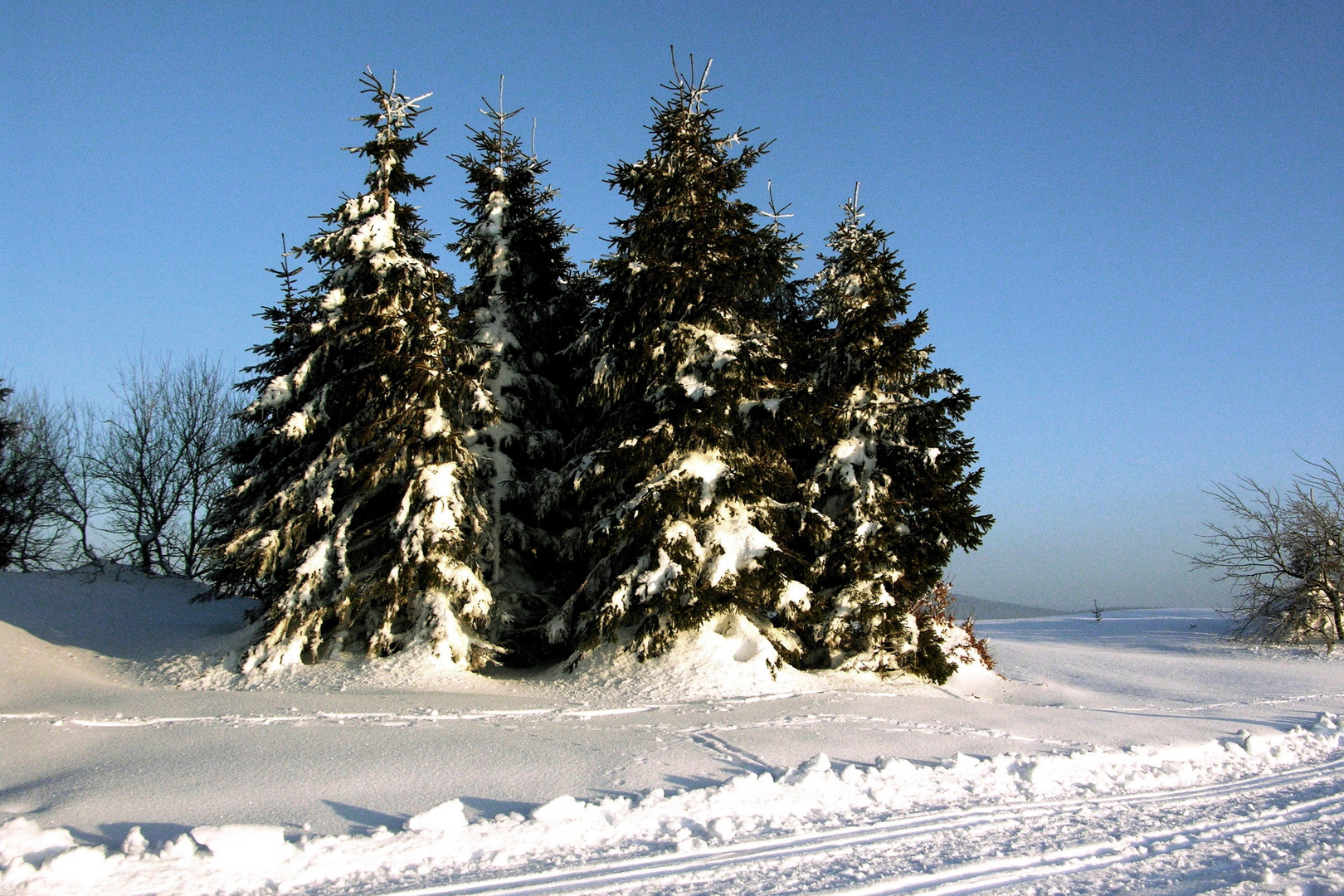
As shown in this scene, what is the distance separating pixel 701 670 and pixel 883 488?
4.87 metres

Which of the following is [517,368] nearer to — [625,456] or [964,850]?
[625,456]

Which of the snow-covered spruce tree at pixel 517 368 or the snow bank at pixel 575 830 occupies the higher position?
the snow-covered spruce tree at pixel 517 368

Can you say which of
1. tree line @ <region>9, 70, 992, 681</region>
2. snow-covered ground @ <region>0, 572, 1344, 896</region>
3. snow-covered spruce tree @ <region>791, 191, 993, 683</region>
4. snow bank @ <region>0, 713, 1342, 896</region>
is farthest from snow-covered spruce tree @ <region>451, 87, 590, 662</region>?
snow bank @ <region>0, 713, 1342, 896</region>

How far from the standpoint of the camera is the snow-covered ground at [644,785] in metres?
4.63

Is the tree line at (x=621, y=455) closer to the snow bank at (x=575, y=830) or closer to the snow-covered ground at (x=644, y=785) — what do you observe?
the snow-covered ground at (x=644, y=785)

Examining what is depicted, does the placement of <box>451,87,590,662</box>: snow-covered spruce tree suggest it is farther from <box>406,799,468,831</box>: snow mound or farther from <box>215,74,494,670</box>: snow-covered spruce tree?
<box>406,799,468,831</box>: snow mound

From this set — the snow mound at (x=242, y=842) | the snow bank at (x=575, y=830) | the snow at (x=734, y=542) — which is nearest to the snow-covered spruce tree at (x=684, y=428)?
the snow at (x=734, y=542)

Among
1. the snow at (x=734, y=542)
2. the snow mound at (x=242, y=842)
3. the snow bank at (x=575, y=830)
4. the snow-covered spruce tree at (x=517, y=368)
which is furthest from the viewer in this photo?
the snow-covered spruce tree at (x=517, y=368)

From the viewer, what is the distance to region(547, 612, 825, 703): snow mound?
11.2 m

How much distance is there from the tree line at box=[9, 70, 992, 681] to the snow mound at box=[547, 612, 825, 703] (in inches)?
11.8

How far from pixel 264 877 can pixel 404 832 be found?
920 millimetres

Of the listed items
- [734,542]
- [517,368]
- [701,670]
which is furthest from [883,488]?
[517,368]

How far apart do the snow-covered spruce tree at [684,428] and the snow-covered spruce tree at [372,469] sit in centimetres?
201

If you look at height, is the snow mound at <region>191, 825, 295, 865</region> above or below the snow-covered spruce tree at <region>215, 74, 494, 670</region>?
below
